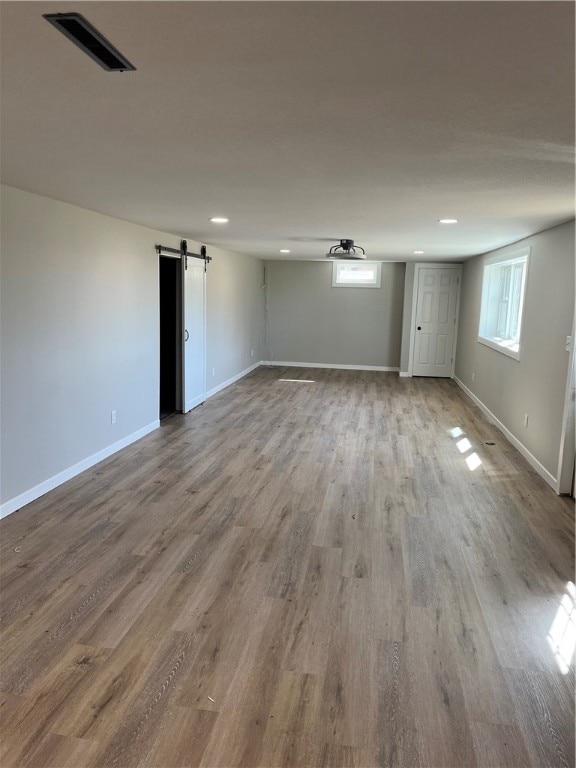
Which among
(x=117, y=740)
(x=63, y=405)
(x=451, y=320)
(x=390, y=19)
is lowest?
(x=117, y=740)

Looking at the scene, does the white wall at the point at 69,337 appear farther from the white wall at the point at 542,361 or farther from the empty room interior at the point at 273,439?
the white wall at the point at 542,361

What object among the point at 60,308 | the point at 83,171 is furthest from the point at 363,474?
the point at 83,171

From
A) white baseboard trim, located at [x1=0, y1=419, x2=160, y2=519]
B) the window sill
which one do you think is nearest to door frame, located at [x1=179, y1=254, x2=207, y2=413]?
white baseboard trim, located at [x1=0, y1=419, x2=160, y2=519]

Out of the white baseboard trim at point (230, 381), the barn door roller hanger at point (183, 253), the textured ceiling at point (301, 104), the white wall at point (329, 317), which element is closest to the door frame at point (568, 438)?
the textured ceiling at point (301, 104)

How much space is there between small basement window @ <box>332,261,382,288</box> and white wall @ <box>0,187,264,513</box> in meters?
4.77

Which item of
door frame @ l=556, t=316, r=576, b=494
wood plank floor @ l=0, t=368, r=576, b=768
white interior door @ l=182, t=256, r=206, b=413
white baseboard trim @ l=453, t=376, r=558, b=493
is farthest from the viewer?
white interior door @ l=182, t=256, r=206, b=413

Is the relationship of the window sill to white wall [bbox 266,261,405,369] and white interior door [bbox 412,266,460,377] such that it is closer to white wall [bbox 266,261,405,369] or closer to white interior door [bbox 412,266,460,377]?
white interior door [bbox 412,266,460,377]

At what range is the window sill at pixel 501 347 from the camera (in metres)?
5.55

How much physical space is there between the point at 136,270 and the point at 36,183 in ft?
6.65

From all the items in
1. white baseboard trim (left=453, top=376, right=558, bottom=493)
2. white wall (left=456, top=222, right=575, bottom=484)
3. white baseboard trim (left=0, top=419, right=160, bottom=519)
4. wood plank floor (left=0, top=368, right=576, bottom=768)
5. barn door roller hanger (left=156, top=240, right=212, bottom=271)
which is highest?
barn door roller hanger (left=156, top=240, right=212, bottom=271)

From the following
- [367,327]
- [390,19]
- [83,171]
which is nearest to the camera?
[390,19]

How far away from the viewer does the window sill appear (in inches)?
219

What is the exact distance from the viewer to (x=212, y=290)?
7520 millimetres

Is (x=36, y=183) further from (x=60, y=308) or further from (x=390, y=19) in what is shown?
(x=390, y=19)
